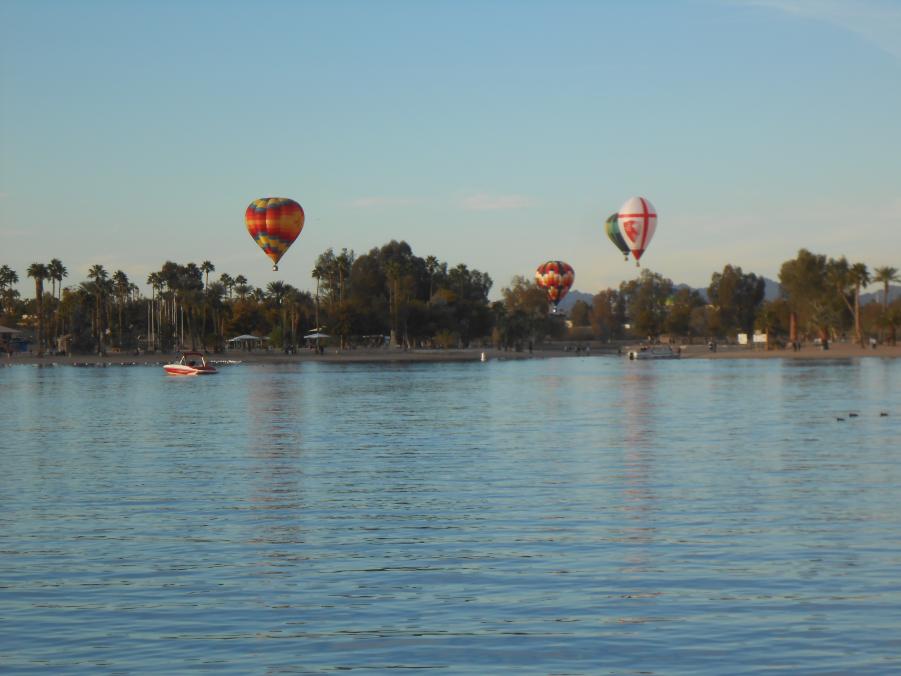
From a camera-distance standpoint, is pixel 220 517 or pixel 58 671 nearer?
pixel 58 671

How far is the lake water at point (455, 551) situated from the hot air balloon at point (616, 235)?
101m

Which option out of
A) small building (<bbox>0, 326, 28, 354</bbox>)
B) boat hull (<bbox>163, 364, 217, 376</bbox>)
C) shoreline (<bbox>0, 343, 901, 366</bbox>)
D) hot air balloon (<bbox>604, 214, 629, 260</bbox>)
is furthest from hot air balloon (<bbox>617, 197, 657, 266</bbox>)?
small building (<bbox>0, 326, 28, 354</bbox>)

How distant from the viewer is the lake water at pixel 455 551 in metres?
13.7

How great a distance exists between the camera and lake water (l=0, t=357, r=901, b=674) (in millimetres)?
13734

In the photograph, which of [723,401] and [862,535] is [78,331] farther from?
[862,535]

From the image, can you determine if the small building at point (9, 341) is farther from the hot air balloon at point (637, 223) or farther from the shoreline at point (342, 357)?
the hot air balloon at point (637, 223)

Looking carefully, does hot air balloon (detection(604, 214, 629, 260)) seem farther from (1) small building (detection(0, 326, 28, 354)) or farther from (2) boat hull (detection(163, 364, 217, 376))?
(1) small building (detection(0, 326, 28, 354))

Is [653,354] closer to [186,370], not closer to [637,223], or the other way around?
[637,223]

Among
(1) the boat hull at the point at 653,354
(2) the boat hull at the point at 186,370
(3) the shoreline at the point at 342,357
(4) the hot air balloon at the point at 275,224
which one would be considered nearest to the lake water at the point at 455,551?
(2) the boat hull at the point at 186,370

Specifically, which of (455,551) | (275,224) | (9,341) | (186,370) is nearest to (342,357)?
(275,224)

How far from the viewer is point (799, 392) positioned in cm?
7588

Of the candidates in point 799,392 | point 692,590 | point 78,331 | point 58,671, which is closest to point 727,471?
point 692,590

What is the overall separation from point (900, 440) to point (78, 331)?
15635 centimetres

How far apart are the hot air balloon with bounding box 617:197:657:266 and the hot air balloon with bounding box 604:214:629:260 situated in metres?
1.45
